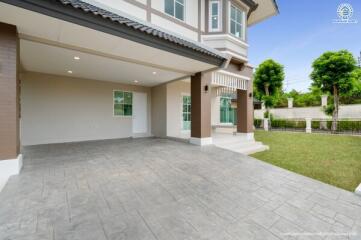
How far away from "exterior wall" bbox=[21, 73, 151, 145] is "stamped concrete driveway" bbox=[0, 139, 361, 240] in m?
3.21

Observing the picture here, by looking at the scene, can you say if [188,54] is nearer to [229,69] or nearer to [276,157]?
[229,69]

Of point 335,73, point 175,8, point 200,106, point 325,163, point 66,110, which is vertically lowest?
point 325,163

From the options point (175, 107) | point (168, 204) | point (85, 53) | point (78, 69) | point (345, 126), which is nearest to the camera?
point (168, 204)

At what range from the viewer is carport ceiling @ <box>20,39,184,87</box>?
15.4 feet

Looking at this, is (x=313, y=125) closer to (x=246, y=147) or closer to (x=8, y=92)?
(x=246, y=147)

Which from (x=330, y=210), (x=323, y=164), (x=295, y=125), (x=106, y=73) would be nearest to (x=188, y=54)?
(x=106, y=73)

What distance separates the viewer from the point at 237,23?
855cm

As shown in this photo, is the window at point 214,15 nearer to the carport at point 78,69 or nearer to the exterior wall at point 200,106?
the exterior wall at point 200,106

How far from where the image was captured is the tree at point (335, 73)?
42.4 feet

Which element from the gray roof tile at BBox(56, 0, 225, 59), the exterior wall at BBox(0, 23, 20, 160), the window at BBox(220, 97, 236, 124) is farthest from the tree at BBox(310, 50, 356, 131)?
the exterior wall at BBox(0, 23, 20, 160)

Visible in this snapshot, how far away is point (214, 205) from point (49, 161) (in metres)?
4.32

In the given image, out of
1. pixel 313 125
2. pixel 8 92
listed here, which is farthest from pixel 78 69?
pixel 313 125

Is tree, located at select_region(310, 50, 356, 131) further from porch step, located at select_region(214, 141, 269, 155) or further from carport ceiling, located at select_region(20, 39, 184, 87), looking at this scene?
carport ceiling, located at select_region(20, 39, 184, 87)

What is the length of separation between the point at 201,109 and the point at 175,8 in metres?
4.54
